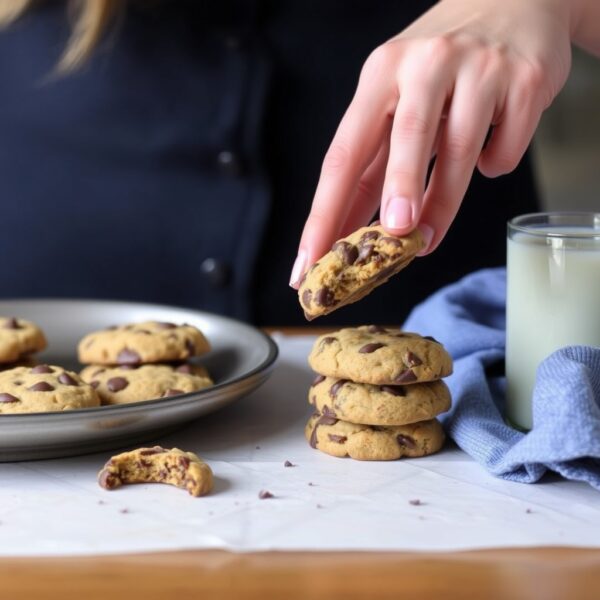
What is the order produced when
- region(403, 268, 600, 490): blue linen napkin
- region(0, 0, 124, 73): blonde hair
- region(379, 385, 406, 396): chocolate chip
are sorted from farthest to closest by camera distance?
1. region(0, 0, 124, 73): blonde hair
2. region(379, 385, 406, 396): chocolate chip
3. region(403, 268, 600, 490): blue linen napkin

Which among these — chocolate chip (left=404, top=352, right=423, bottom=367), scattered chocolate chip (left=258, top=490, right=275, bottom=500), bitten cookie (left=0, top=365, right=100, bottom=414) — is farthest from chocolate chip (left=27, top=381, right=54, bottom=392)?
chocolate chip (left=404, top=352, right=423, bottom=367)

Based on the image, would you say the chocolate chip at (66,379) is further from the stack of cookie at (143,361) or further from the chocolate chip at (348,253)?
the chocolate chip at (348,253)

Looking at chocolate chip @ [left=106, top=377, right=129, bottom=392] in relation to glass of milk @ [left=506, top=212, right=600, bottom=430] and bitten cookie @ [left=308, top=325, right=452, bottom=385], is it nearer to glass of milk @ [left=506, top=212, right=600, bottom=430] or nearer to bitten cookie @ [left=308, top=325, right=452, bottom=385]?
bitten cookie @ [left=308, top=325, right=452, bottom=385]

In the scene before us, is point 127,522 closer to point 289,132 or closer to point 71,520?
point 71,520

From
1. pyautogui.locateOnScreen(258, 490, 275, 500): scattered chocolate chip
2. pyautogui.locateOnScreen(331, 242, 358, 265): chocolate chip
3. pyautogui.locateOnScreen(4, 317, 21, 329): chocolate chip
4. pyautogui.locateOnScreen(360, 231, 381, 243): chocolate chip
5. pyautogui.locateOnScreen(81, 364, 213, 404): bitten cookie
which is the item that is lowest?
pyautogui.locateOnScreen(258, 490, 275, 500): scattered chocolate chip

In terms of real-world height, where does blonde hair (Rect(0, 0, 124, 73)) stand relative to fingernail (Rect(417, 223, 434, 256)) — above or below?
above

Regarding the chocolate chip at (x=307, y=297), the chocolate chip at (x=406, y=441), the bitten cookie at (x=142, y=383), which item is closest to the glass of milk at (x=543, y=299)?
the chocolate chip at (x=406, y=441)
